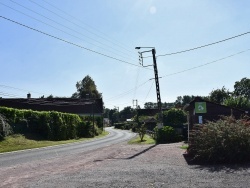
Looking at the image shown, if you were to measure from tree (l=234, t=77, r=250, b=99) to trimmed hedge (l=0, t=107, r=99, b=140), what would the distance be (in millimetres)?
68603

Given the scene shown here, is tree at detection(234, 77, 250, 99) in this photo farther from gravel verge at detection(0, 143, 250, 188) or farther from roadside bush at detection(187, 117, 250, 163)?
gravel verge at detection(0, 143, 250, 188)

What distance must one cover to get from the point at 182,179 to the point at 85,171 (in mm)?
4061

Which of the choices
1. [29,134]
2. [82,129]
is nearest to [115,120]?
[82,129]

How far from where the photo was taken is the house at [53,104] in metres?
74.5

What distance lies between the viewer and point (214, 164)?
14289 millimetres

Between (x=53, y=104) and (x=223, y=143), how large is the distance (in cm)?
6766

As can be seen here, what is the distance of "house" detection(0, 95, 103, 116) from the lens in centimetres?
7450

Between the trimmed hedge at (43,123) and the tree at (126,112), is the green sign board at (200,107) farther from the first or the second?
the tree at (126,112)

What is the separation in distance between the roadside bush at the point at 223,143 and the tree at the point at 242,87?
95642 mm

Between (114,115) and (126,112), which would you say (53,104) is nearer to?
(126,112)

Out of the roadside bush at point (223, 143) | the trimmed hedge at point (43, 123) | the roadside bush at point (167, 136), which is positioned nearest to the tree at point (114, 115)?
the trimmed hedge at point (43, 123)

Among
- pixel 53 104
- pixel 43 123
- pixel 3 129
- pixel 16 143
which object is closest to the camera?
pixel 3 129

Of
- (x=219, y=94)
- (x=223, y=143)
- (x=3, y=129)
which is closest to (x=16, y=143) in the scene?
(x=3, y=129)

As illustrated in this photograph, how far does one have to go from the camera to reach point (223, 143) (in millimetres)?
14609
